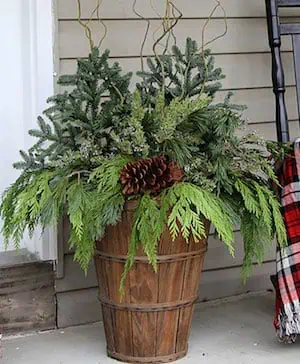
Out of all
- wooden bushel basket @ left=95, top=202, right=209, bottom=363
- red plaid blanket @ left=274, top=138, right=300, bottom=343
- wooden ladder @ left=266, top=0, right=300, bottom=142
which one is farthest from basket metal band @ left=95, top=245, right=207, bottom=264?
wooden ladder @ left=266, top=0, right=300, bottom=142

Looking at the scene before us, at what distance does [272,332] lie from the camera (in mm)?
2293

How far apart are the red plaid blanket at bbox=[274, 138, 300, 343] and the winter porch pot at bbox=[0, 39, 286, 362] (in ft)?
0.22

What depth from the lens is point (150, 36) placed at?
246cm

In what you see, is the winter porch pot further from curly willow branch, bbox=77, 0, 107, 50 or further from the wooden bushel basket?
curly willow branch, bbox=77, 0, 107, 50

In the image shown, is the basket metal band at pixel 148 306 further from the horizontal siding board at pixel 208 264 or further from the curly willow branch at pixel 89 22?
the curly willow branch at pixel 89 22

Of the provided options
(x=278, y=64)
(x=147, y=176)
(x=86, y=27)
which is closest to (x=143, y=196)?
(x=147, y=176)

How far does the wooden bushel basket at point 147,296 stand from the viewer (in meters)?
1.91

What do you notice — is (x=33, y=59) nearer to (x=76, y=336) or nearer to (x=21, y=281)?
(x=21, y=281)

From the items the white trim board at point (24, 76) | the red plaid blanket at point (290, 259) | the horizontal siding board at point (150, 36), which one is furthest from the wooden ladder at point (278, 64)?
the white trim board at point (24, 76)

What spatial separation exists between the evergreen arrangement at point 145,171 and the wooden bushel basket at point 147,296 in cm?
6

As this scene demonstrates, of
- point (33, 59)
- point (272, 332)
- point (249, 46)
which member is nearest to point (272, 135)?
point (249, 46)

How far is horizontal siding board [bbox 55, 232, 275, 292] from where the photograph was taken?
236 centimetres

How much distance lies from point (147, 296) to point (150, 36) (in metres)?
1.00

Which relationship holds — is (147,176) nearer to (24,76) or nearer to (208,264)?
(24,76)
